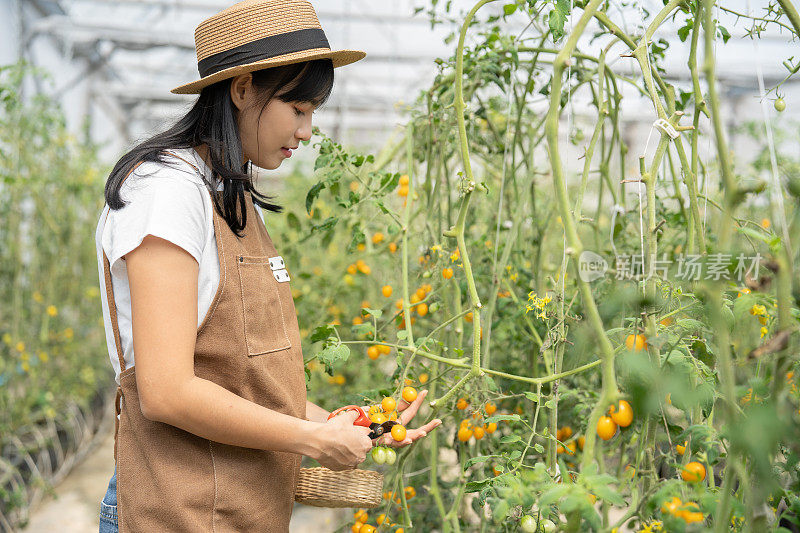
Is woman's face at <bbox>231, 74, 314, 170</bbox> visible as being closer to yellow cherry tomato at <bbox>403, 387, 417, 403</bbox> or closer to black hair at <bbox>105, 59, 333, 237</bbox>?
black hair at <bbox>105, 59, 333, 237</bbox>

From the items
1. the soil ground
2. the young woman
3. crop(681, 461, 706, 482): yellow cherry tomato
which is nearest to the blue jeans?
the young woman

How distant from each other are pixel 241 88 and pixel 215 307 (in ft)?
1.08

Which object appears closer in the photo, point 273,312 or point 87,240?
point 273,312

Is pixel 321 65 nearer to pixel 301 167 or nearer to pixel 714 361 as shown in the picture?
pixel 714 361

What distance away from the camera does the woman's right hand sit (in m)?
0.96

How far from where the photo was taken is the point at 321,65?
1.07 metres

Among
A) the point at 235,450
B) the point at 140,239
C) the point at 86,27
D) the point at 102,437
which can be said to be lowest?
the point at 102,437

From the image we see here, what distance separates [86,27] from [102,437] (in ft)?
13.0

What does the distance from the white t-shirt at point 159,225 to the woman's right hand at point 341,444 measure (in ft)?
0.76

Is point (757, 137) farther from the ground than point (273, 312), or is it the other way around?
point (757, 137)

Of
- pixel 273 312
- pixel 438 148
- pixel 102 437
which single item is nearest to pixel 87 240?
pixel 102 437

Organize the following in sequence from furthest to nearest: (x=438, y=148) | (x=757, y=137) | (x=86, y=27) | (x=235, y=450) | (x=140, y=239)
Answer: (x=86, y=27) → (x=757, y=137) → (x=438, y=148) → (x=235, y=450) → (x=140, y=239)

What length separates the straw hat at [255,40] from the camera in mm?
1019

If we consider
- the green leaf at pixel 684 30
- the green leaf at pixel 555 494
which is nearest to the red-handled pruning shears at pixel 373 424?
the green leaf at pixel 555 494
